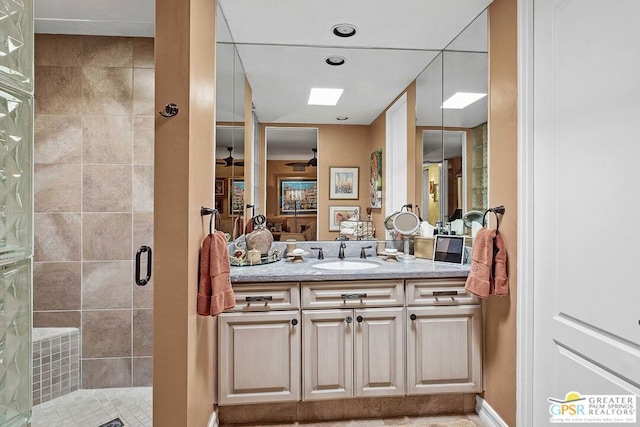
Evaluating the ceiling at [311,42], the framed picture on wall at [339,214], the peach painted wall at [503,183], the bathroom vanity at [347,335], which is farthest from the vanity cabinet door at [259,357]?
the peach painted wall at [503,183]

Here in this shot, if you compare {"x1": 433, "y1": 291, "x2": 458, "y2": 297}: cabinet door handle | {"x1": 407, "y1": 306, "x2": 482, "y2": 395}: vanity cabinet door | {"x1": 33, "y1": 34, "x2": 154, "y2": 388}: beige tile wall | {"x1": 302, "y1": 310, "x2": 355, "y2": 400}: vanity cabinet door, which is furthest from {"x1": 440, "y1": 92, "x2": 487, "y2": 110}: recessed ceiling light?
{"x1": 33, "y1": 34, "x2": 154, "y2": 388}: beige tile wall

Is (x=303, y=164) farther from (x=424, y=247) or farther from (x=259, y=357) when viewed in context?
(x=259, y=357)

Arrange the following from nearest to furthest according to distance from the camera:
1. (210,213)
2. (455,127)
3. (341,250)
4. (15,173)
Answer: (15,173)
(210,213)
(455,127)
(341,250)

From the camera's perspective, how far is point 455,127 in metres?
2.36

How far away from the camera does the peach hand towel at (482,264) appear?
1.81 meters

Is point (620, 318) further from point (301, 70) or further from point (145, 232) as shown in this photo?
point (145, 232)

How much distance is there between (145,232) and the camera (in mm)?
2326

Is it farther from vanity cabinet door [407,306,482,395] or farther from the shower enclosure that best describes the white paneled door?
the shower enclosure

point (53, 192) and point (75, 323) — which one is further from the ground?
point (53, 192)

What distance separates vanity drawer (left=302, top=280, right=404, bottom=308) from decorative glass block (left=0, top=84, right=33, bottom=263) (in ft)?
4.54

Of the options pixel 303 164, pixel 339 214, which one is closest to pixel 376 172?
pixel 339 214

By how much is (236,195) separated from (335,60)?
4.24 ft

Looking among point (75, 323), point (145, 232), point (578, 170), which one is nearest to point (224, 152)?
point (145, 232)

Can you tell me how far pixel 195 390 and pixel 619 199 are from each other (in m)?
1.94
